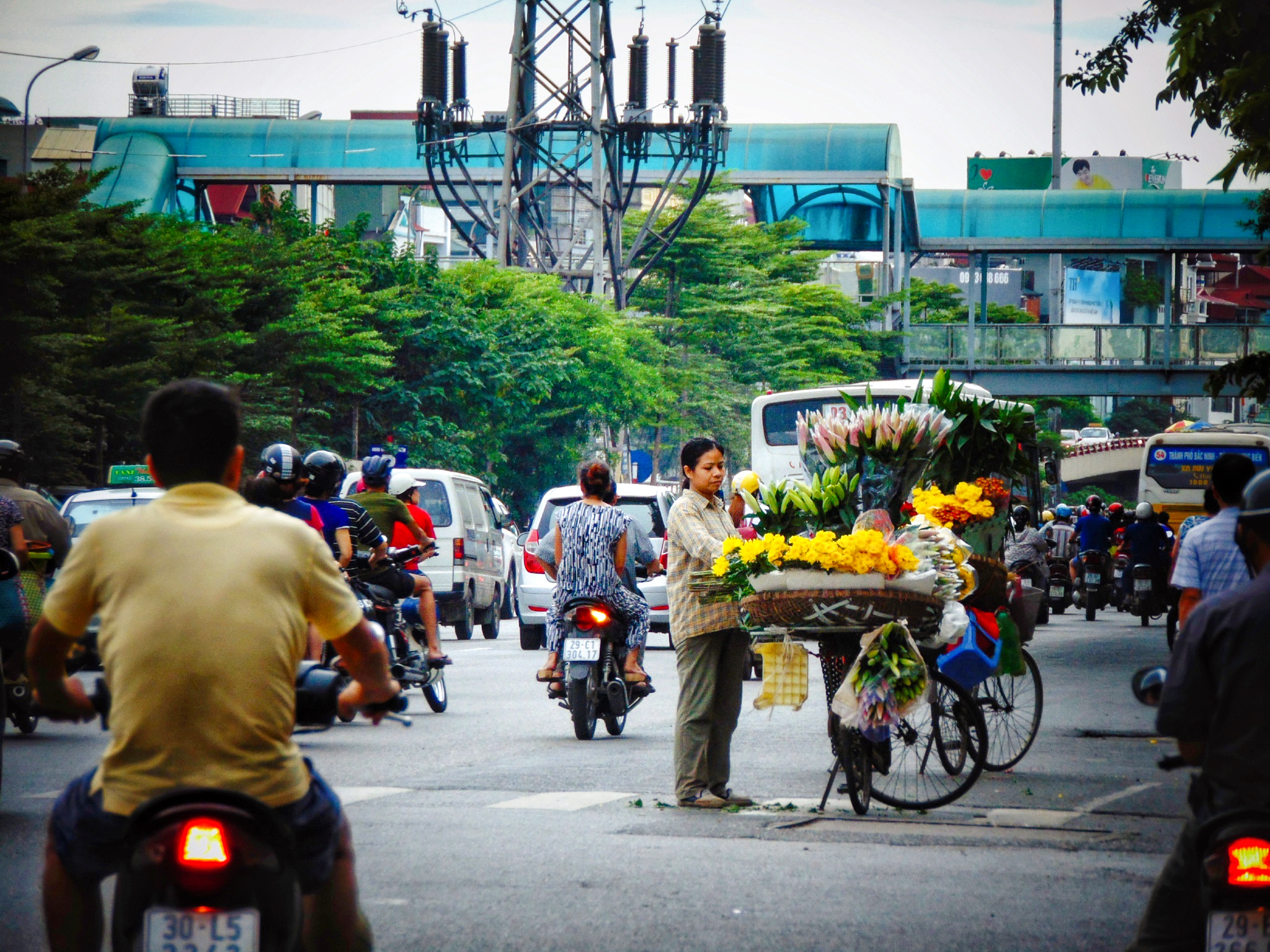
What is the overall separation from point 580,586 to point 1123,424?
99.3 meters

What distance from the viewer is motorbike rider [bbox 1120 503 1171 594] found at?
26062 mm

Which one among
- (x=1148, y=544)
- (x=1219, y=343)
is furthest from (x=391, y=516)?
(x=1219, y=343)

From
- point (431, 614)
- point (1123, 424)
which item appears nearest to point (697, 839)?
point (431, 614)

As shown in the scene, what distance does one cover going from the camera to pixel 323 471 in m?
10.9

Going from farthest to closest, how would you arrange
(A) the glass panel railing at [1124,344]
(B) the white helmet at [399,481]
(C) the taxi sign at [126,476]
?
(A) the glass panel railing at [1124,344] < (C) the taxi sign at [126,476] < (B) the white helmet at [399,481]

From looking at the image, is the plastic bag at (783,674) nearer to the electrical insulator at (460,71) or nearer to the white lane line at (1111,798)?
the white lane line at (1111,798)

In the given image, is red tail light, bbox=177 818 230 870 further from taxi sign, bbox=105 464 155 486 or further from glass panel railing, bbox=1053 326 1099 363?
glass panel railing, bbox=1053 326 1099 363

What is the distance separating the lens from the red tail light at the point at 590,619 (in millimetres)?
11461

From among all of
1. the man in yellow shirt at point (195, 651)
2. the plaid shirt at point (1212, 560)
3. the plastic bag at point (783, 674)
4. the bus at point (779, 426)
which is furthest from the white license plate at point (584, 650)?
the bus at point (779, 426)

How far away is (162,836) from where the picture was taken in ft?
10.7

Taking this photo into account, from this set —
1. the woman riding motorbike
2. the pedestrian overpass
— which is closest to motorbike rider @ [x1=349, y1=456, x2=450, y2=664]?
the woman riding motorbike

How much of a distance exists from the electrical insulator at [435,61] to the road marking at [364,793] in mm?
37409

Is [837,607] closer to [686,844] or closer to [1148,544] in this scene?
[686,844]

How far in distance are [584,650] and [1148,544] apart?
16.6 m
